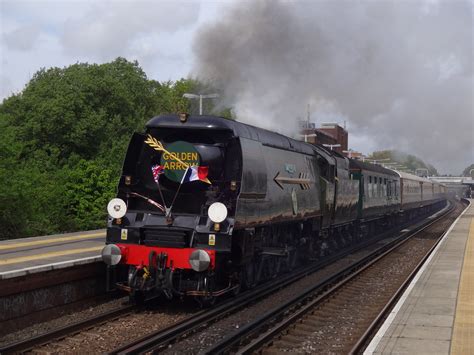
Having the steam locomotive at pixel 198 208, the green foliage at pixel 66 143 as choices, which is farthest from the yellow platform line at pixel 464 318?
the green foliage at pixel 66 143

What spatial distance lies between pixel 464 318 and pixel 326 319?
7.81ft

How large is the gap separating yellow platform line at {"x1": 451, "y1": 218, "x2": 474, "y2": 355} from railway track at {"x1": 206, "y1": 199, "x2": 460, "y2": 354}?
1270mm

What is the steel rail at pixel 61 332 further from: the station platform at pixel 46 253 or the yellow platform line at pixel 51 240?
the yellow platform line at pixel 51 240

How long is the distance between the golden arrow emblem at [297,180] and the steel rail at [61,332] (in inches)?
167

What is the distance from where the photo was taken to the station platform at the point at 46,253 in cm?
943

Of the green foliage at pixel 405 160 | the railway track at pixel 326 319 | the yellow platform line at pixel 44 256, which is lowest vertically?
the railway track at pixel 326 319

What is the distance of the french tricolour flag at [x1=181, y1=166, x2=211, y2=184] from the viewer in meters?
10.4

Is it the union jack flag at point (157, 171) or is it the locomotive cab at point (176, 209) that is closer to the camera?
the locomotive cab at point (176, 209)

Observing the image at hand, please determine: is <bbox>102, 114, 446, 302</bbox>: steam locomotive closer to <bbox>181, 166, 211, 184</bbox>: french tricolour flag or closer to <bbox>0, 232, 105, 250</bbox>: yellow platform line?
<bbox>181, 166, 211, 184</bbox>: french tricolour flag

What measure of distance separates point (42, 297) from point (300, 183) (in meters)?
7.04

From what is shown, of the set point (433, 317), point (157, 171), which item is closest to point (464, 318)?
point (433, 317)

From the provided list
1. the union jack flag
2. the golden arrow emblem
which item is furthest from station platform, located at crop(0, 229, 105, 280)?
the golden arrow emblem

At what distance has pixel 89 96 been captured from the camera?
2939 cm

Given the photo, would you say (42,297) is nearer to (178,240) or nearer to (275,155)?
(178,240)
